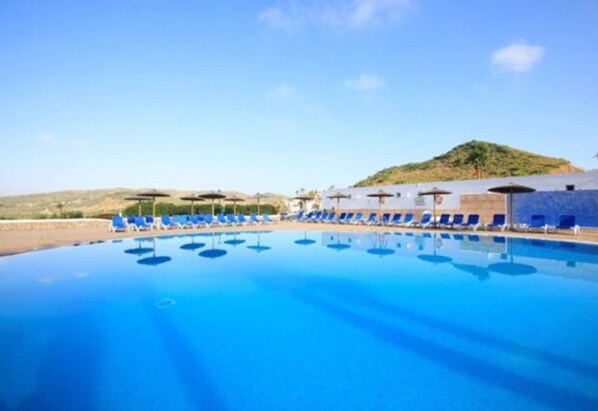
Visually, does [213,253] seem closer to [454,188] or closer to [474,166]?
[454,188]

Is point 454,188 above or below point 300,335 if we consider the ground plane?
above

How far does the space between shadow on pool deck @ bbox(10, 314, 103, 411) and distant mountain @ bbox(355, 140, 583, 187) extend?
39955mm

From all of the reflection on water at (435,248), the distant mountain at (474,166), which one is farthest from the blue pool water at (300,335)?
the distant mountain at (474,166)

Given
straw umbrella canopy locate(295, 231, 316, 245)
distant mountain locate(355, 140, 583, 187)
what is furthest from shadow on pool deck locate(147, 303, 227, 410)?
distant mountain locate(355, 140, 583, 187)

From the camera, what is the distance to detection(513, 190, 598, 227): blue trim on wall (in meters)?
14.1

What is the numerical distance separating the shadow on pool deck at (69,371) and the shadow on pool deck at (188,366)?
69 cm

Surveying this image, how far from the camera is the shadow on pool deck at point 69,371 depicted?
9.17 feet

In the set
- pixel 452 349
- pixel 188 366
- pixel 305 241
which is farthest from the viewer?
pixel 305 241

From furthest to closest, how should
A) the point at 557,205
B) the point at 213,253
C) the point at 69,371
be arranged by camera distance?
the point at 557,205
the point at 213,253
the point at 69,371

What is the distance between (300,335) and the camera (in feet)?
14.0

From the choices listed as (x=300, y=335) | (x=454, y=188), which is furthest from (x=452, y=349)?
(x=454, y=188)

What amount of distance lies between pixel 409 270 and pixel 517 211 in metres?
11.5

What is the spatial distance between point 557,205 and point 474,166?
29566 mm

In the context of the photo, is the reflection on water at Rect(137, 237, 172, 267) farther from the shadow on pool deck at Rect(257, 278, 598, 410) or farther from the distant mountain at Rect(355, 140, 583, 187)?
the distant mountain at Rect(355, 140, 583, 187)
